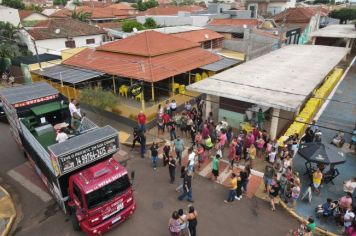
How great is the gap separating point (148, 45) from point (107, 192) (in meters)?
13.9

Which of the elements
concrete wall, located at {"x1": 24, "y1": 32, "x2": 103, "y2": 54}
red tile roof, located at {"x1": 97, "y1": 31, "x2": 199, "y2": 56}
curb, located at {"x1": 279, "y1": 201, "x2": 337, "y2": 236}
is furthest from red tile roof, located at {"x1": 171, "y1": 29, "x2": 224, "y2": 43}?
curb, located at {"x1": 279, "y1": 201, "x2": 337, "y2": 236}

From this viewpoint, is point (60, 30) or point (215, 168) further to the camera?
point (60, 30)

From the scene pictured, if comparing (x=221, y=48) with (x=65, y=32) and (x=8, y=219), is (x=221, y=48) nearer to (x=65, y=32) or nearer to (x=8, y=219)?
(x=65, y=32)

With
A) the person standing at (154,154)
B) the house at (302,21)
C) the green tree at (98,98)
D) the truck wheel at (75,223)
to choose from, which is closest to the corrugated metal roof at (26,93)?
the green tree at (98,98)

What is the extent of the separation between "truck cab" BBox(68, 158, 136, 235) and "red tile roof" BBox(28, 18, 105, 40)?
26.4 m

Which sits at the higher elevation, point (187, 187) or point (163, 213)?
point (187, 187)

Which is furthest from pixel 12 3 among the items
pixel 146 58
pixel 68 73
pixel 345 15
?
pixel 345 15

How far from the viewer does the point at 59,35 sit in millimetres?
31484

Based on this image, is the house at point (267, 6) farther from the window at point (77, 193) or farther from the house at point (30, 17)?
the window at point (77, 193)

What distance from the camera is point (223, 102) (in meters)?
16.7

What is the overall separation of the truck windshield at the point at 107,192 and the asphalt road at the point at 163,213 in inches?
60.9

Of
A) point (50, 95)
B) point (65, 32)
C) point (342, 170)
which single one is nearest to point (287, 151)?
point (342, 170)

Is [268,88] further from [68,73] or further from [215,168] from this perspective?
[68,73]

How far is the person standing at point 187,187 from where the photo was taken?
33.9 ft
